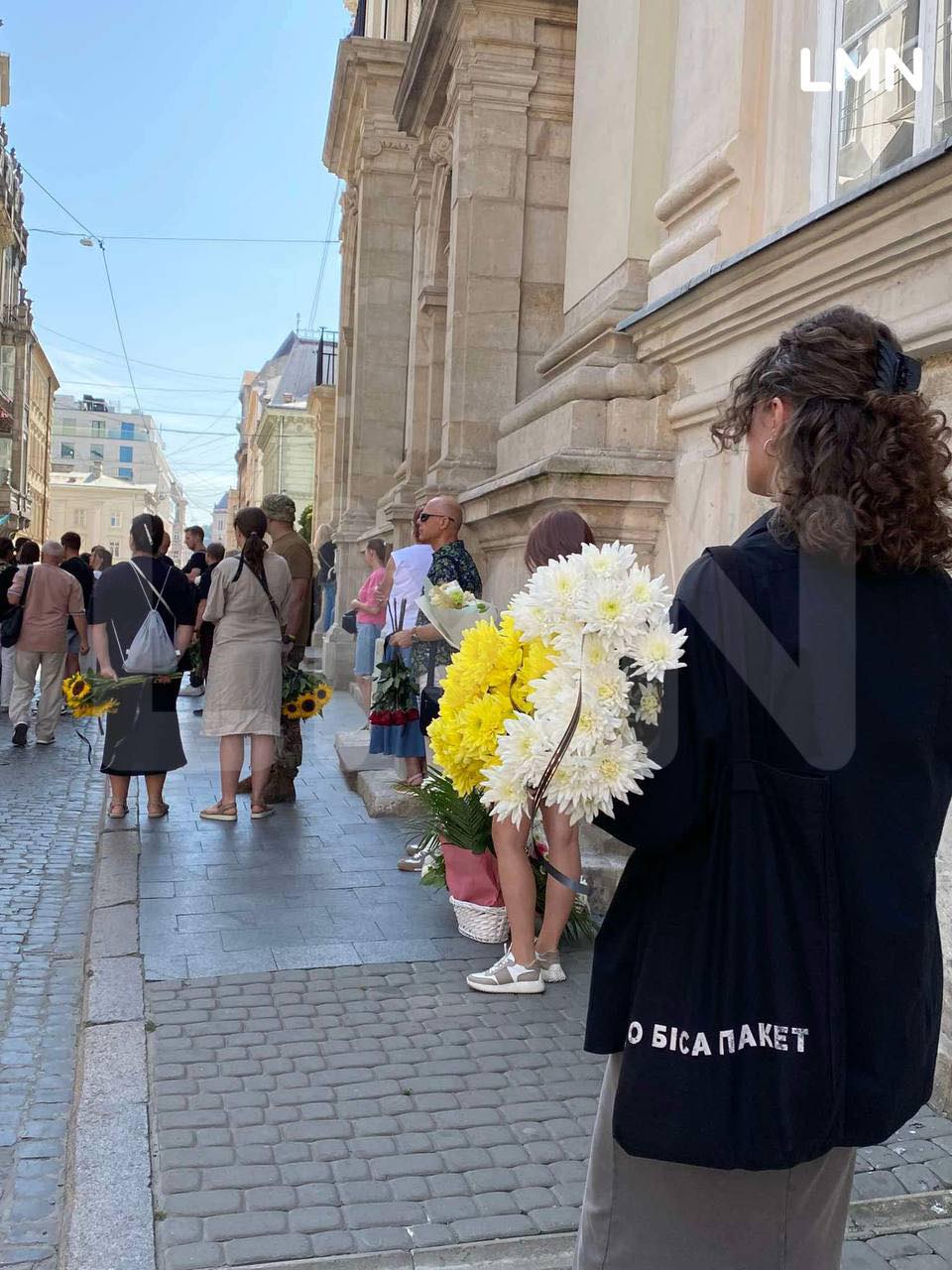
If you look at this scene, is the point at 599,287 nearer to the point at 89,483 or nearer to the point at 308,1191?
the point at 308,1191

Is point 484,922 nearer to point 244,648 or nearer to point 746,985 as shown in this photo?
point 244,648

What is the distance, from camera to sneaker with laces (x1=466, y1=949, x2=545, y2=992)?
4.55 meters

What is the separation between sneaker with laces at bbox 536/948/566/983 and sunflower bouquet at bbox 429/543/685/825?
306 centimetres

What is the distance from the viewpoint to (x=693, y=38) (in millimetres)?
5824

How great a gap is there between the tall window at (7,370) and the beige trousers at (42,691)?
4357cm

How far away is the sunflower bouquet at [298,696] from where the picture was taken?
26.2 ft

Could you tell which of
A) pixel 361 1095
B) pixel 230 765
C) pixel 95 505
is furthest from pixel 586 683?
pixel 95 505

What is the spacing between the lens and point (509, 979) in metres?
4.56

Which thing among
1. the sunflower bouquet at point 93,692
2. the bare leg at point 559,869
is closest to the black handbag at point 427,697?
the sunflower bouquet at point 93,692

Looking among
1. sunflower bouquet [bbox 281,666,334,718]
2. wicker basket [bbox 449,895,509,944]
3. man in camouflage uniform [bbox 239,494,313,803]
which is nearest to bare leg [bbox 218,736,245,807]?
man in camouflage uniform [bbox 239,494,313,803]

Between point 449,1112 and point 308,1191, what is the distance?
59cm

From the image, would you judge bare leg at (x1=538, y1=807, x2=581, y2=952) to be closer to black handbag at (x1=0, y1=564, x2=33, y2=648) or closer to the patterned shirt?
the patterned shirt

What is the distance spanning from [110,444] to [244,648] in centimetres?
13880

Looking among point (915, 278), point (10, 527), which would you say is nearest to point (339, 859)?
point (915, 278)
